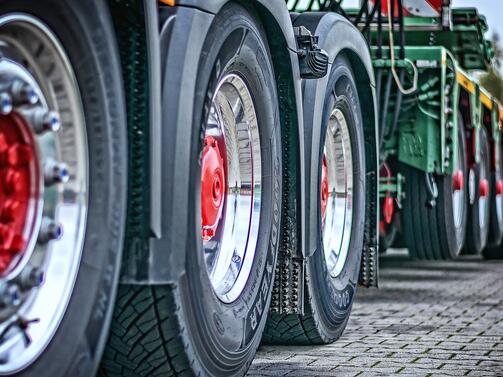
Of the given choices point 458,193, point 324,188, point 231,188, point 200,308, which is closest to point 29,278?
point 200,308

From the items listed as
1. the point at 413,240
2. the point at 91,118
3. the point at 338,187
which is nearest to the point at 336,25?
the point at 338,187

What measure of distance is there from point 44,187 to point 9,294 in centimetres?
27

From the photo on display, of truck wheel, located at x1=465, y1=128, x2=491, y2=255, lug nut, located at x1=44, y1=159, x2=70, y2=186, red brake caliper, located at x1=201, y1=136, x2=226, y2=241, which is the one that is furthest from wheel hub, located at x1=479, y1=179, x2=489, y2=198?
lug nut, located at x1=44, y1=159, x2=70, y2=186

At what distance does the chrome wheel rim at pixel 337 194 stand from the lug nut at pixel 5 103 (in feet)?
9.38

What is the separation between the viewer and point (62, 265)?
2779mm

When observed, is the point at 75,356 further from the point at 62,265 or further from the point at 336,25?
the point at 336,25

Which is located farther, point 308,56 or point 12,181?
point 308,56

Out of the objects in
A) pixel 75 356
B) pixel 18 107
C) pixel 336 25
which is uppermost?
pixel 336 25

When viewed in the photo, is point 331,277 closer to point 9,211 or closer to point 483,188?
point 9,211

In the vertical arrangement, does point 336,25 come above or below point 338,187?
above

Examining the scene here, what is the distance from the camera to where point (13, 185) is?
2.63 metres

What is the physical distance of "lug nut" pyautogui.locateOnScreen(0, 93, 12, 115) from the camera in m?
2.54

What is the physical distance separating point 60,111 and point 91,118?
0.08 m

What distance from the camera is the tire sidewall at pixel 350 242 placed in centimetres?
488
